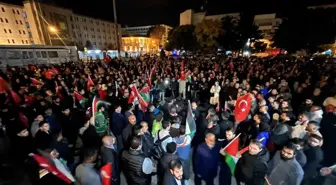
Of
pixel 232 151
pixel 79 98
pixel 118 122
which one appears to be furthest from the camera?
pixel 79 98

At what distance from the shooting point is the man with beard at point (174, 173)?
8.27 feet

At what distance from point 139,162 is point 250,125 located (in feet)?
9.62

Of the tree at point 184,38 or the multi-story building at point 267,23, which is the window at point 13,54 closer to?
the tree at point 184,38

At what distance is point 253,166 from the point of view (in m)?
2.92

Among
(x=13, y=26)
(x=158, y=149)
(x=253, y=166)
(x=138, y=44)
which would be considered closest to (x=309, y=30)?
(x=253, y=166)

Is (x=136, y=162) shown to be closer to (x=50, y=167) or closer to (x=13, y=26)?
(x=50, y=167)

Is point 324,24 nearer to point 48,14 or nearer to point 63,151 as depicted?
point 63,151

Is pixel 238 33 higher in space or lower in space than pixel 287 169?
higher

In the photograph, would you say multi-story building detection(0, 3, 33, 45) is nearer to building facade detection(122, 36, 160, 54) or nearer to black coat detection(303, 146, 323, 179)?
building facade detection(122, 36, 160, 54)

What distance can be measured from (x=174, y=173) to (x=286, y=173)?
175 cm

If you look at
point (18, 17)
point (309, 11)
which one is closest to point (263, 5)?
point (309, 11)

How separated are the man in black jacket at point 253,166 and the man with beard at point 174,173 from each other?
115 cm

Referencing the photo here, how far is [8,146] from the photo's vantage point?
384 centimetres

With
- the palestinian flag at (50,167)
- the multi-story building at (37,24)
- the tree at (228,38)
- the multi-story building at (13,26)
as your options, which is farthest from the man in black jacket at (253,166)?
the multi-story building at (13,26)
